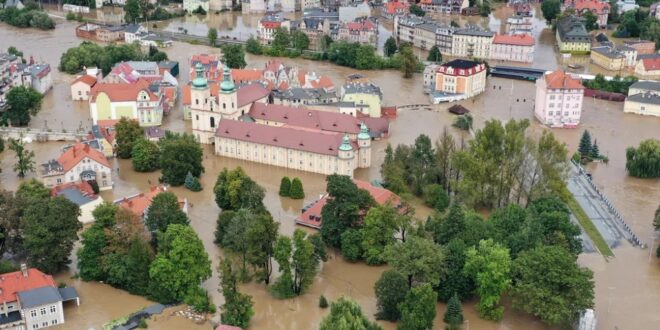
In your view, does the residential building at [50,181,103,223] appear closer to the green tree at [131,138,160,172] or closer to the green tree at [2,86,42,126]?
the green tree at [131,138,160,172]

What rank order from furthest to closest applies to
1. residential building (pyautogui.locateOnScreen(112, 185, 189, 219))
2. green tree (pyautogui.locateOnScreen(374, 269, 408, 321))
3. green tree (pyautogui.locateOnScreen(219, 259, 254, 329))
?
1. residential building (pyautogui.locateOnScreen(112, 185, 189, 219))
2. green tree (pyautogui.locateOnScreen(374, 269, 408, 321))
3. green tree (pyautogui.locateOnScreen(219, 259, 254, 329))

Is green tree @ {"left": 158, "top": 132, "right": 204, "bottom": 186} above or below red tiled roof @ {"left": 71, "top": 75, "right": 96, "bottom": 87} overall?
below

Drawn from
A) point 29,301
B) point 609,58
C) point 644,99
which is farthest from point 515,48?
point 29,301

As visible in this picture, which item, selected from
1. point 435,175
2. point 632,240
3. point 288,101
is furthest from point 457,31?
point 632,240

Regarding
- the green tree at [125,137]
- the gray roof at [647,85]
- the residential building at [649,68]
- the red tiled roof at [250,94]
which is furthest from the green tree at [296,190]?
the residential building at [649,68]

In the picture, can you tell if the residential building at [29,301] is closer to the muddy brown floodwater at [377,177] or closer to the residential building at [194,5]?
the muddy brown floodwater at [377,177]

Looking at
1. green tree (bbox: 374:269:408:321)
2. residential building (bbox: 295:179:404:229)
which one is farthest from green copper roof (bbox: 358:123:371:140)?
green tree (bbox: 374:269:408:321)

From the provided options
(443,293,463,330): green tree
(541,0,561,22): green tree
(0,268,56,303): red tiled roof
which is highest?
(541,0,561,22): green tree
